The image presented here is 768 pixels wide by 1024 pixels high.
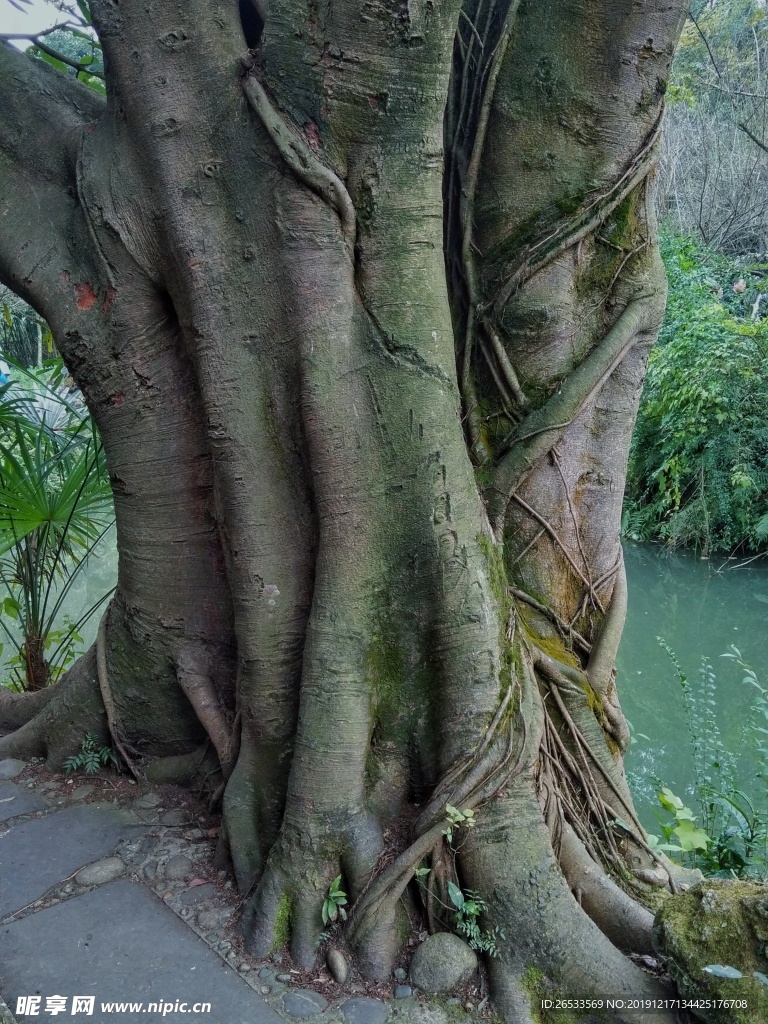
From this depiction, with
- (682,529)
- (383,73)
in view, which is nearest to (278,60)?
(383,73)

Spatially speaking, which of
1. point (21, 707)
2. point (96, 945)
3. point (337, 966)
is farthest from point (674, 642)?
point (96, 945)

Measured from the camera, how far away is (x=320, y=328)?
245 centimetres

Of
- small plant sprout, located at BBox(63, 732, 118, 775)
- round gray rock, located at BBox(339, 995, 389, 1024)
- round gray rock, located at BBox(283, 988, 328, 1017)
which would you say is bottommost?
round gray rock, located at BBox(339, 995, 389, 1024)

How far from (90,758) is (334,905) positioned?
1.36m

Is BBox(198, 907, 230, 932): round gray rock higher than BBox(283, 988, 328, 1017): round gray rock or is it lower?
higher

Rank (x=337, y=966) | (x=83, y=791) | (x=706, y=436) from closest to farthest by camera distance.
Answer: (x=337, y=966) < (x=83, y=791) < (x=706, y=436)

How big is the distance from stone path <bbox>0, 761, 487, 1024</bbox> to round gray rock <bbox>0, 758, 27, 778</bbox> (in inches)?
13.2

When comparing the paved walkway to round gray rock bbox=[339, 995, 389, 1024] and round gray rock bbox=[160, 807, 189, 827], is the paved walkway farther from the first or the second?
round gray rock bbox=[339, 995, 389, 1024]

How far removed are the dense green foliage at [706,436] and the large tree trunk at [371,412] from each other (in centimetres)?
931

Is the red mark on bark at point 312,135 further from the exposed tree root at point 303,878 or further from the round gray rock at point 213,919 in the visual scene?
the round gray rock at point 213,919

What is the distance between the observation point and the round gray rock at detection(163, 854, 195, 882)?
260cm

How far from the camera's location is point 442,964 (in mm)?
2227

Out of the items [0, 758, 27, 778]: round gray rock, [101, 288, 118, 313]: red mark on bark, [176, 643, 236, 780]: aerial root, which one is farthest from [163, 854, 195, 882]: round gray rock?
[101, 288, 118, 313]: red mark on bark

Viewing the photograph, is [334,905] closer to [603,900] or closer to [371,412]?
[603,900]
